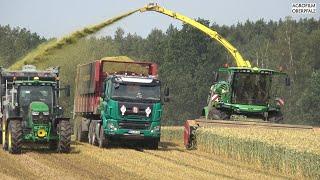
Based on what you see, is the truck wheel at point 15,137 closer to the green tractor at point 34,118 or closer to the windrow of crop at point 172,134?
the green tractor at point 34,118

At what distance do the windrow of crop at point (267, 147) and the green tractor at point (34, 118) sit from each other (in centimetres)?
565

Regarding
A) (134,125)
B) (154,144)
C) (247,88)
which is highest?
(247,88)

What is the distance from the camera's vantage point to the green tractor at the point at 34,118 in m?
23.8

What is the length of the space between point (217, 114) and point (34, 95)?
10402mm

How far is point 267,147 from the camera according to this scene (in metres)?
21.7

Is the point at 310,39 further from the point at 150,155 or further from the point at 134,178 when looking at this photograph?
the point at 134,178

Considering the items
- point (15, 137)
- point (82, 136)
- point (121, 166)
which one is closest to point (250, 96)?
point (82, 136)

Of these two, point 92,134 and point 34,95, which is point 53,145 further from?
point 92,134

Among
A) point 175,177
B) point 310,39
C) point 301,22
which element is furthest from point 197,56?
point 175,177

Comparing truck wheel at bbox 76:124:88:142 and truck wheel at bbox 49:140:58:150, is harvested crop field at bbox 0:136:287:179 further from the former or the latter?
truck wheel at bbox 76:124:88:142

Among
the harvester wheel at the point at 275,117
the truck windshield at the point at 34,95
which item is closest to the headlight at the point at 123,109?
the truck windshield at the point at 34,95

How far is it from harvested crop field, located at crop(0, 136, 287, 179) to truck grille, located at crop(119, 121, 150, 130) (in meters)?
1.04

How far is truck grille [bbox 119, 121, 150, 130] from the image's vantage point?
26.9m

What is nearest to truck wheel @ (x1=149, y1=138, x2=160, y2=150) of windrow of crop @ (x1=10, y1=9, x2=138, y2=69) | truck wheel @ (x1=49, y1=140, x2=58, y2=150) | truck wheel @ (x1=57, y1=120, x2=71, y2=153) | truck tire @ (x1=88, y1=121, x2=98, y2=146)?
truck tire @ (x1=88, y1=121, x2=98, y2=146)
